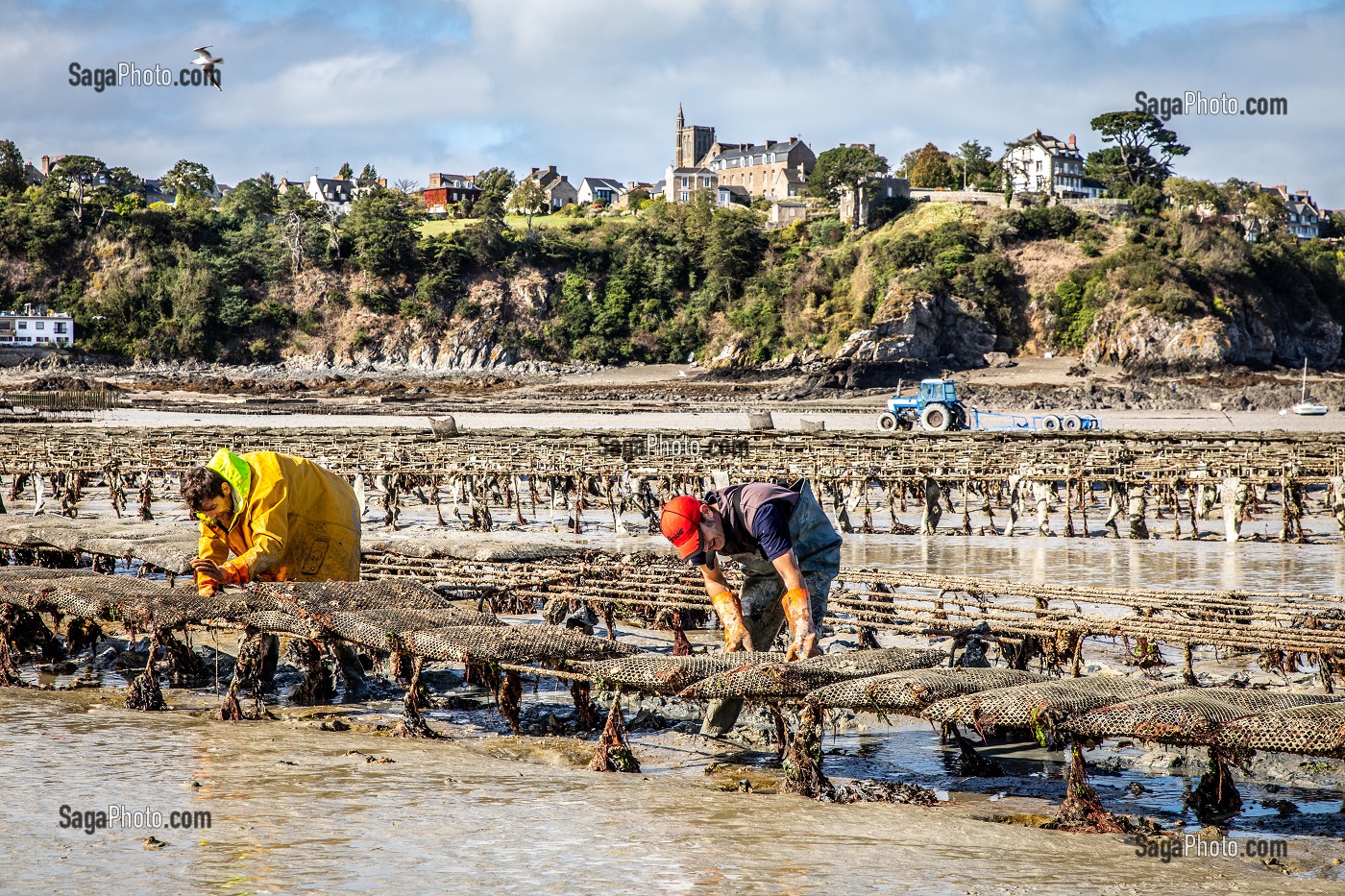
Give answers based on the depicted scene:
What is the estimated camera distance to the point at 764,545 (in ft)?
20.8

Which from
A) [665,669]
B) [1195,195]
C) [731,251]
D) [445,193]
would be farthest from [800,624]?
[445,193]

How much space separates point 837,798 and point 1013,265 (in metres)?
75.9

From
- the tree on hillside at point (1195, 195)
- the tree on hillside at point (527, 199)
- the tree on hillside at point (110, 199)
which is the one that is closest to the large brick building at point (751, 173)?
the tree on hillside at point (527, 199)

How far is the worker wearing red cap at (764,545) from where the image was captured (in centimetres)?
628

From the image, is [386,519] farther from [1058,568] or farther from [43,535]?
[1058,568]

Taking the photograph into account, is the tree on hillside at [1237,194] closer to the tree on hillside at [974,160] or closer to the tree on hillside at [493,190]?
the tree on hillside at [974,160]

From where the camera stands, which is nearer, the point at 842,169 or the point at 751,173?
the point at 842,169

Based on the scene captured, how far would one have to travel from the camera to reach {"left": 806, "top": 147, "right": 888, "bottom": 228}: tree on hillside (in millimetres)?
98812

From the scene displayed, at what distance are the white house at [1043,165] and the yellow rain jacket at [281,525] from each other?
94.0 m

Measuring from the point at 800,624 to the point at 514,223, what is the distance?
97399 millimetres

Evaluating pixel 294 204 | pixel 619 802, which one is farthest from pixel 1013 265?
pixel 619 802

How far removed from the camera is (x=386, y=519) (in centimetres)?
1795

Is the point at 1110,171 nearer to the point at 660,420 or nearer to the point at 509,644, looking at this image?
the point at 660,420

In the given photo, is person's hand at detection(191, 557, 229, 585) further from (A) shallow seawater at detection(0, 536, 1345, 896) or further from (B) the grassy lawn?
(B) the grassy lawn
